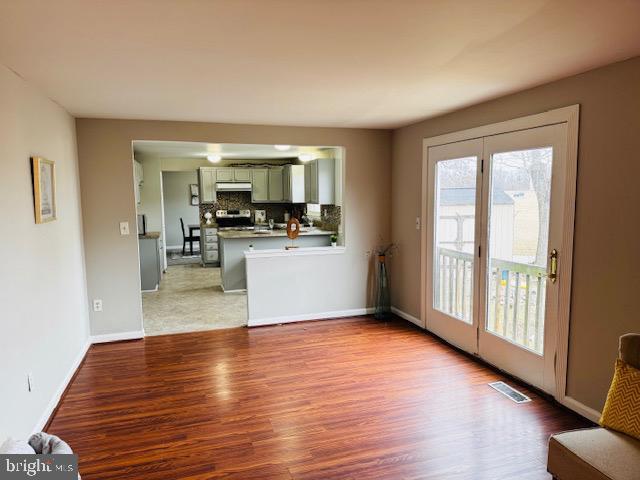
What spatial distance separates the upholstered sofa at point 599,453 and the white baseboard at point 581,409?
0.84 m

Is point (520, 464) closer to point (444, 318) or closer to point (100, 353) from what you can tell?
point (444, 318)

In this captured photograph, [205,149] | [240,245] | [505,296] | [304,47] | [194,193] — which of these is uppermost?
[205,149]

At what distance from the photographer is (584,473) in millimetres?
1791

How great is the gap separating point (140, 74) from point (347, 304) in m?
3.46

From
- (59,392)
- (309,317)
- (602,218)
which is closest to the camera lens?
(602,218)

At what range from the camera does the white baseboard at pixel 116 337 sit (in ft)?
14.4

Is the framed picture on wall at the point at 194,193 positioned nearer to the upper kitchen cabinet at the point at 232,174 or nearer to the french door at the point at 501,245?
the upper kitchen cabinet at the point at 232,174

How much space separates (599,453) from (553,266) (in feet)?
4.70

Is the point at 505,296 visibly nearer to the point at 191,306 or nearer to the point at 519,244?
the point at 519,244

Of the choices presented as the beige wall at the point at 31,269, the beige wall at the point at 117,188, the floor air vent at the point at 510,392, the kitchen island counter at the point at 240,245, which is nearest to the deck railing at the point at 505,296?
the floor air vent at the point at 510,392

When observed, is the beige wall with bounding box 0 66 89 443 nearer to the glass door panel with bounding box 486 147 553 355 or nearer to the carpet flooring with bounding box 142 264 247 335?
the carpet flooring with bounding box 142 264 247 335

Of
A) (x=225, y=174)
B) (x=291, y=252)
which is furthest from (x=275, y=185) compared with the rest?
(x=291, y=252)

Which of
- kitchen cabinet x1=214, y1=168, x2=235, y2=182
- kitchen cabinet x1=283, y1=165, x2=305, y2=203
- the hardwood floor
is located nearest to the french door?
the hardwood floor

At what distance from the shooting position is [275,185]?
9.18 meters
